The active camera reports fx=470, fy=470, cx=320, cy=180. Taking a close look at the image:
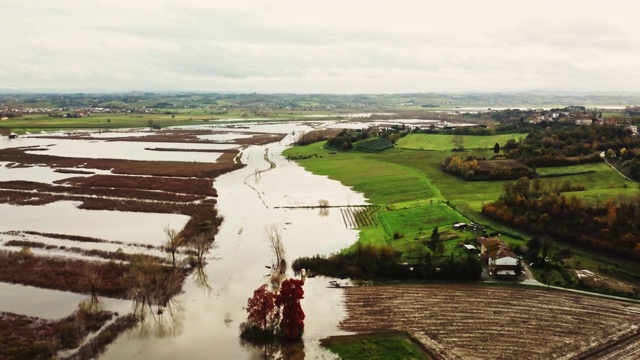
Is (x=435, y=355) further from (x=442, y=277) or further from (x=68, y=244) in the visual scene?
(x=68, y=244)

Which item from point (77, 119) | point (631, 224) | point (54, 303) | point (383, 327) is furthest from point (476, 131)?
point (77, 119)

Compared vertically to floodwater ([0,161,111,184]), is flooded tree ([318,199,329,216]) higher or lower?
lower

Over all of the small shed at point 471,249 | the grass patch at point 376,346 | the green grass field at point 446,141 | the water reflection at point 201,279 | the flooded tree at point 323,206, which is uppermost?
the green grass field at point 446,141

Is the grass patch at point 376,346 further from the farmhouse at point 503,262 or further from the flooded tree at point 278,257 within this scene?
the farmhouse at point 503,262

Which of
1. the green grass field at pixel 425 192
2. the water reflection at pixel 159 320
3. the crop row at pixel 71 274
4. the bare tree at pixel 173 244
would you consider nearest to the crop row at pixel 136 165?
the green grass field at pixel 425 192

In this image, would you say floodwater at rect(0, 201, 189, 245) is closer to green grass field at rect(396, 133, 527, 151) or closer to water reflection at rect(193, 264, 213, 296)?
water reflection at rect(193, 264, 213, 296)

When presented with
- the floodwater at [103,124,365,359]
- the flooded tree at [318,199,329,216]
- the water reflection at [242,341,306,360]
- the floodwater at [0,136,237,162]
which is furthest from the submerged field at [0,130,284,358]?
the flooded tree at [318,199,329,216]

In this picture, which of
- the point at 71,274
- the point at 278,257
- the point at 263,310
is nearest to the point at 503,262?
the point at 278,257
